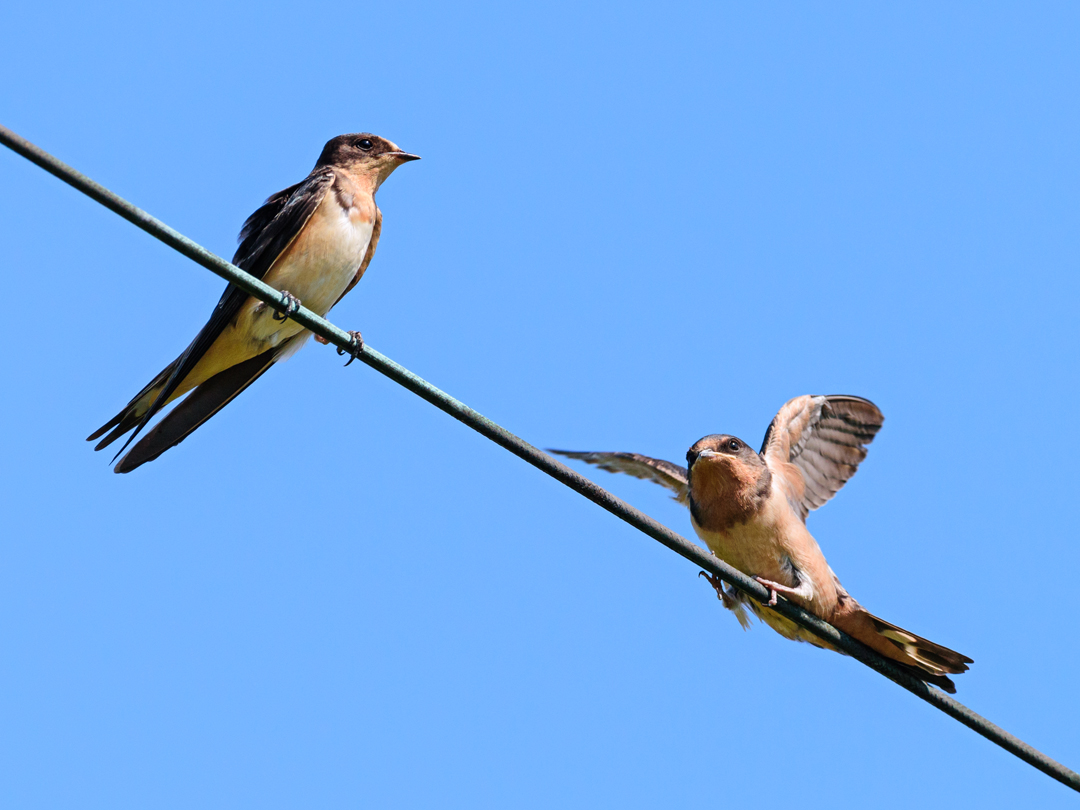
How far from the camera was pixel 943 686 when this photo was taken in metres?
6.65

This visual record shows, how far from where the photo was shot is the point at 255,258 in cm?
776

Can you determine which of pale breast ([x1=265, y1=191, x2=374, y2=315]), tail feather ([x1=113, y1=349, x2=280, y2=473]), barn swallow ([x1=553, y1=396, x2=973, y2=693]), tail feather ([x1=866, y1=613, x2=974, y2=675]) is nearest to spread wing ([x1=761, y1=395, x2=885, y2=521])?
barn swallow ([x1=553, y1=396, x2=973, y2=693])

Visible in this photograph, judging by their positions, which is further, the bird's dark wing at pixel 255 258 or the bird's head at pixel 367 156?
the bird's head at pixel 367 156

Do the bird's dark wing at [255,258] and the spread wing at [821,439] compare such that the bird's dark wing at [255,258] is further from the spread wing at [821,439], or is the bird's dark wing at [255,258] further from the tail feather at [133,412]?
the spread wing at [821,439]

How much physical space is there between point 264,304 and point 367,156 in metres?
1.57

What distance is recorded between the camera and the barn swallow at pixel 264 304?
759 centimetres

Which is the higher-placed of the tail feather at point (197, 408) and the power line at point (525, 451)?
the tail feather at point (197, 408)

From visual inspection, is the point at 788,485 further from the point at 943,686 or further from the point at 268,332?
the point at 268,332

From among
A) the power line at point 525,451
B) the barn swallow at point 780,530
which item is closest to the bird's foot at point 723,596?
the barn swallow at point 780,530

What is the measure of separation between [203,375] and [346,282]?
118 centimetres

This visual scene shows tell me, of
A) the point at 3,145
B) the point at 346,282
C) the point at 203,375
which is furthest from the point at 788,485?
the point at 3,145

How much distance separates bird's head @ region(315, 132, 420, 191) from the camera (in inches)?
332

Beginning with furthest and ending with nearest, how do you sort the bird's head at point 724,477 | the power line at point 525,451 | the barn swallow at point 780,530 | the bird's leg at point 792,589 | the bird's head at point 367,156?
1. the bird's head at point 367,156
2. the bird's head at point 724,477
3. the bird's leg at point 792,589
4. the barn swallow at point 780,530
5. the power line at point 525,451

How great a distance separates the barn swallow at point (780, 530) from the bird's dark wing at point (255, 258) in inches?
122
